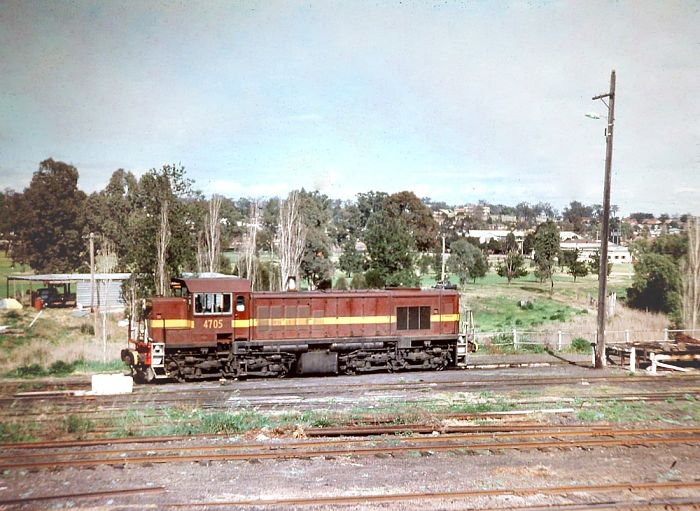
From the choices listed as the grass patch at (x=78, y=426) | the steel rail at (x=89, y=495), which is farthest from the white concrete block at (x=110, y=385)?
the steel rail at (x=89, y=495)

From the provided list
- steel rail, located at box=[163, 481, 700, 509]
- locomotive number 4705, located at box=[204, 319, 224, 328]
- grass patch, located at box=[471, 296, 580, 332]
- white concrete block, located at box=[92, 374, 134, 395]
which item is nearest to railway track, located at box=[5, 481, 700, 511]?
steel rail, located at box=[163, 481, 700, 509]

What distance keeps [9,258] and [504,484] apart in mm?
50789

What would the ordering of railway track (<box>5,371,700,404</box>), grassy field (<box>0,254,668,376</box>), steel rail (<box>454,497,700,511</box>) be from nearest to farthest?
steel rail (<box>454,497,700,511</box>) < railway track (<box>5,371,700,404</box>) < grassy field (<box>0,254,668,376</box>)

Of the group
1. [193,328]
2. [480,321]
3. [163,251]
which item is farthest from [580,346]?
[163,251]

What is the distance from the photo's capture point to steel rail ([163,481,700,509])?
26.0 ft

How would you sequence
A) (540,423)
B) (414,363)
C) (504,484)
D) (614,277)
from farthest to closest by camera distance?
(614,277), (414,363), (540,423), (504,484)

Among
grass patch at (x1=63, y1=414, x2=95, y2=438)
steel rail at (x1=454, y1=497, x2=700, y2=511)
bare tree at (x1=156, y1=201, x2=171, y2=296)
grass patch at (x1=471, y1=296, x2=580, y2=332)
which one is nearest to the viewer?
steel rail at (x1=454, y1=497, x2=700, y2=511)

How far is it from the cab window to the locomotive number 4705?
0.80 ft

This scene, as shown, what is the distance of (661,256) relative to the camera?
38.1 metres

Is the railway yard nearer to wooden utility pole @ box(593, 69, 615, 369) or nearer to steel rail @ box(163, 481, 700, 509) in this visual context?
steel rail @ box(163, 481, 700, 509)

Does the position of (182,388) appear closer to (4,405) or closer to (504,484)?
(4,405)

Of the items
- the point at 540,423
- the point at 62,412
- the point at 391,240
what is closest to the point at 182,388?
the point at 62,412

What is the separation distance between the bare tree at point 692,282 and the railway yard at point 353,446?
18.5 metres

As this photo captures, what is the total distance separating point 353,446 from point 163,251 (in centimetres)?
1754
